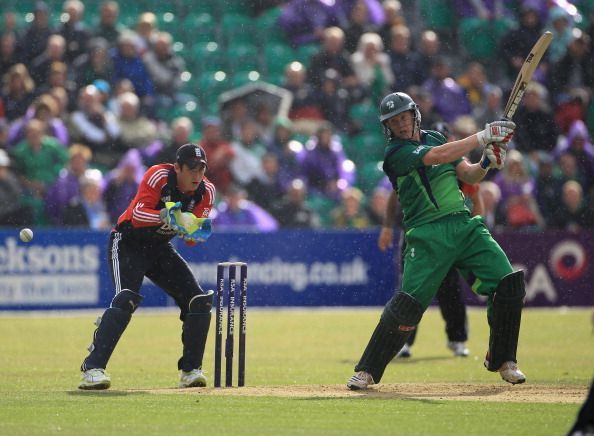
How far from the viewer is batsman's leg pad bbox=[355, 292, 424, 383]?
10047 millimetres

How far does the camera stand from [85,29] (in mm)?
21406

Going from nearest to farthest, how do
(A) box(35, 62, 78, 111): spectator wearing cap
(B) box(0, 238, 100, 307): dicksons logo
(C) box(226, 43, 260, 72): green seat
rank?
(B) box(0, 238, 100, 307): dicksons logo < (A) box(35, 62, 78, 111): spectator wearing cap < (C) box(226, 43, 260, 72): green seat

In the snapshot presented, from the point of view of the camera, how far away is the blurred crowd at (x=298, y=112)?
19.7 metres

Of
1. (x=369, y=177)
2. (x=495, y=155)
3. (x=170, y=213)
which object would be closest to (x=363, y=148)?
(x=369, y=177)

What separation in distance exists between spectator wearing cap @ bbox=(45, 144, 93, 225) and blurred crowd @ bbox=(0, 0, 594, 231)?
0.07 feet

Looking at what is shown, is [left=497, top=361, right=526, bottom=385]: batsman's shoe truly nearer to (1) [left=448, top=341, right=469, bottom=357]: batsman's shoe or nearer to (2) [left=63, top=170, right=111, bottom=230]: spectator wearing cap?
(1) [left=448, top=341, right=469, bottom=357]: batsman's shoe

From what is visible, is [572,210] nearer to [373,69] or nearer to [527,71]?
[373,69]

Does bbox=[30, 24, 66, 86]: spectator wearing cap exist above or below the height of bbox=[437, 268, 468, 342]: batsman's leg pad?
→ above

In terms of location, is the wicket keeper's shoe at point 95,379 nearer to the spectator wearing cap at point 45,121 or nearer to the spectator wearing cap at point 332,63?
the spectator wearing cap at point 45,121

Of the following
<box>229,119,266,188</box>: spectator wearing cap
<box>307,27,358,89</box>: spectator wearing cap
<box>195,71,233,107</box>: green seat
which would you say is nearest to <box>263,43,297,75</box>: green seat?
<box>195,71,233,107</box>: green seat


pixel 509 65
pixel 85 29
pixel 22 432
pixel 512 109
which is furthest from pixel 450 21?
pixel 22 432

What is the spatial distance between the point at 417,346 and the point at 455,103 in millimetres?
7551

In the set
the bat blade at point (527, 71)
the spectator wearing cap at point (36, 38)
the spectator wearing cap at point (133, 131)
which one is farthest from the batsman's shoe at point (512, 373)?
the spectator wearing cap at point (36, 38)

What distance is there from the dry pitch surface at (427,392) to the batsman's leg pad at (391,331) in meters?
0.24
